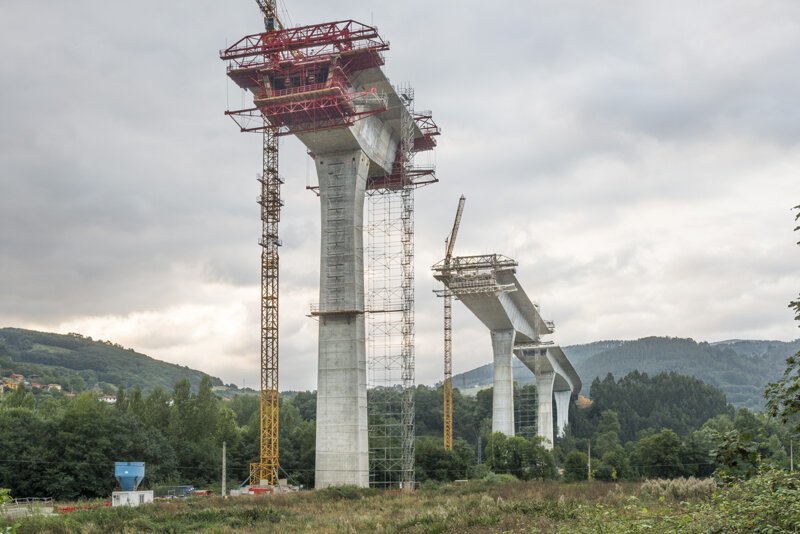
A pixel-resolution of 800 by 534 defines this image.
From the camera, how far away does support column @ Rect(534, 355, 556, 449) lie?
376 ft

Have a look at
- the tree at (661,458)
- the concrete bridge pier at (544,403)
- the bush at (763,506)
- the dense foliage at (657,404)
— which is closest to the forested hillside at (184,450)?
the tree at (661,458)

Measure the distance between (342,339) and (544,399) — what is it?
2615 inches

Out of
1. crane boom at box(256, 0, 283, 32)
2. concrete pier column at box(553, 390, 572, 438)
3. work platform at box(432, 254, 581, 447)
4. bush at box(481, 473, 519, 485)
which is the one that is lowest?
bush at box(481, 473, 519, 485)

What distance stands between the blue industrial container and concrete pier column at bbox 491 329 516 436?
43.8 metres

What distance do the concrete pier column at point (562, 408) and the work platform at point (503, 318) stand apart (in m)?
38.5

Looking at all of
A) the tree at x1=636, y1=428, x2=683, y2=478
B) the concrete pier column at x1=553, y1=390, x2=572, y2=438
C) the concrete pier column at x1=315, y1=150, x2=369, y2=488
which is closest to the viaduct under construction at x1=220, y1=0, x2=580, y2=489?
the concrete pier column at x1=315, y1=150, x2=369, y2=488

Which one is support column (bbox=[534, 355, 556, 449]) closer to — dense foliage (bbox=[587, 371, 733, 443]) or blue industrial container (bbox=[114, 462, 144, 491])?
dense foliage (bbox=[587, 371, 733, 443])

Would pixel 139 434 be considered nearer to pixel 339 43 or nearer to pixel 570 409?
pixel 339 43

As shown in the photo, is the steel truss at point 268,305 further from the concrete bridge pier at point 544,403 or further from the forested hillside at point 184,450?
the concrete bridge pier at point 544,403

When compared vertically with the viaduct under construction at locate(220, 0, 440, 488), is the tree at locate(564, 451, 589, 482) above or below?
below

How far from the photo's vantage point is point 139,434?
2783 inches

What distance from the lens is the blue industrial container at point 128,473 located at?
191 ft

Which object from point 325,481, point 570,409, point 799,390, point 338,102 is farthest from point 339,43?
point 570,409

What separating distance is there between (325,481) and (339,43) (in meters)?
32.7
